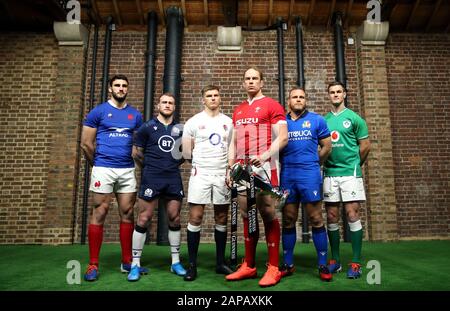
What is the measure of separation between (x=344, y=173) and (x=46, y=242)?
543 centimetres

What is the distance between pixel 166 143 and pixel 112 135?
58cm

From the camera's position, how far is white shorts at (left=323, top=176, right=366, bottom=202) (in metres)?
3.37

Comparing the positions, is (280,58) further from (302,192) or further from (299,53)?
(302,192)

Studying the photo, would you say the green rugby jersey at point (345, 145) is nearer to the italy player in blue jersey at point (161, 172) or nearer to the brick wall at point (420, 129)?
the italy player in blue jersey at point (161, 172)

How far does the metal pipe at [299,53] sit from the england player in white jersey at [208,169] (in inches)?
142

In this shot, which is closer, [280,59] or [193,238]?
[193,238]

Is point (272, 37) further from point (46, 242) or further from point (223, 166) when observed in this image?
point (46, 242)

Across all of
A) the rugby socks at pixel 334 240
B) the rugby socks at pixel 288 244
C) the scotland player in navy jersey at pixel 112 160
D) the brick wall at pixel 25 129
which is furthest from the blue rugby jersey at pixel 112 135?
the brick wall at pixel 25 129

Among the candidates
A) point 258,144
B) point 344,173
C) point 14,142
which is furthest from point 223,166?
point 14,142

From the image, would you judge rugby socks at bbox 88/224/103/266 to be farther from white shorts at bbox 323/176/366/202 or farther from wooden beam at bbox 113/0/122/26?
wooden beam at bbox 113/0/122/26

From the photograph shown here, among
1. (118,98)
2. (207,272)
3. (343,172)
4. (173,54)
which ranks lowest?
(207,272)

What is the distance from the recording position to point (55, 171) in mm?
6168

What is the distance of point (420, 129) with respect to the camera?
662cm

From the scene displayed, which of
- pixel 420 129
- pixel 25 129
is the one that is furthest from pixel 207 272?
pixel 420 129
